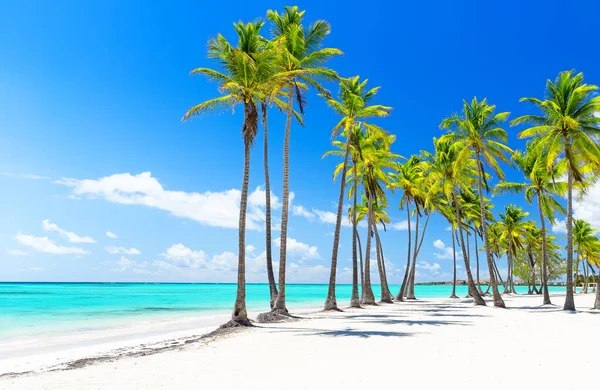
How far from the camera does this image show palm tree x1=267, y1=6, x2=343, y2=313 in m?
19.9

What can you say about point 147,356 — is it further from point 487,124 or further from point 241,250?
point 487,124

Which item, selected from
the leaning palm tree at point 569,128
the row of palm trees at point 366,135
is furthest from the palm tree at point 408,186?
the leaning palm tree at point 569,128

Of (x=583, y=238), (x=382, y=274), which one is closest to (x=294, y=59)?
(x=382, y=274)

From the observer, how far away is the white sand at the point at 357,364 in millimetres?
7152

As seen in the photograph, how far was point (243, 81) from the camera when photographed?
16.8 metres

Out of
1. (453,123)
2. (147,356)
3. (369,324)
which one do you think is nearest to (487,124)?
(453,123)

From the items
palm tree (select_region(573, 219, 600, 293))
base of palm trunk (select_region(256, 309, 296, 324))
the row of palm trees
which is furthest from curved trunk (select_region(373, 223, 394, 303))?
palm tree (select_region(573, 219, 600, 293))

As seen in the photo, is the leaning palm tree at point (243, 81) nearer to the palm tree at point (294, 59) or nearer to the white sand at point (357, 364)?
the palm tree at point (294, 59)

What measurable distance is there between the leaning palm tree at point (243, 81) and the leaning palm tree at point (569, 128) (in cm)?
1590

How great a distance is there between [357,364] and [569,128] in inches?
832

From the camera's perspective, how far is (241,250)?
16.6 m

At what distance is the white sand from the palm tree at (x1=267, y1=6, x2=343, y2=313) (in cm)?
692

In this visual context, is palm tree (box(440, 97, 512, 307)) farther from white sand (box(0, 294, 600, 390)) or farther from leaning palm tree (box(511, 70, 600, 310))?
white sand (box(0, 294, 600, 390))

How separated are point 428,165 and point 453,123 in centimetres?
562
